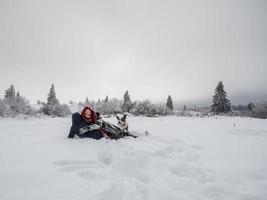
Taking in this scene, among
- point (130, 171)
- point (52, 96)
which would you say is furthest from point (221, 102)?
→ point (130, 171)

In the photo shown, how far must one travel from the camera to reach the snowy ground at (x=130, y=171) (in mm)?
3381

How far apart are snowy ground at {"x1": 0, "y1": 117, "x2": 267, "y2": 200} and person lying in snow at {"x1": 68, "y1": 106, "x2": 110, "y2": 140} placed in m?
0.96

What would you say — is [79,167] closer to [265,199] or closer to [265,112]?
[265,199]

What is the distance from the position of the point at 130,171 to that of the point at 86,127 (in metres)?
3.19

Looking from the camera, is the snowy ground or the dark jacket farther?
the dark jacket

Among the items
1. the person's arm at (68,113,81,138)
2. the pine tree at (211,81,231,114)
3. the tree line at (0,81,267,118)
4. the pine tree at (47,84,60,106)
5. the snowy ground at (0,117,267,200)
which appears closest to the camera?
the snowy ground at (0,117,267,200)

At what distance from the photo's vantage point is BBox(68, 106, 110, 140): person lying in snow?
7.35 meters

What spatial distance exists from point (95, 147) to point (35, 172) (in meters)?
2.23

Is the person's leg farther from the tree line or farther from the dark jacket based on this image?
the tree line

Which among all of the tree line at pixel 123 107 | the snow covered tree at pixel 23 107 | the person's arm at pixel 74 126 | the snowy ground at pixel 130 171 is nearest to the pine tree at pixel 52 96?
the tree line at pixel 123 107

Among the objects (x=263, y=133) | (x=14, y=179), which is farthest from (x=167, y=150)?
(x=263, y=133)

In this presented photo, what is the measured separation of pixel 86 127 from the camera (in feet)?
24.2

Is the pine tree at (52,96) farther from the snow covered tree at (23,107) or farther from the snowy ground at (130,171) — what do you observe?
the snowy ground at (130,171)

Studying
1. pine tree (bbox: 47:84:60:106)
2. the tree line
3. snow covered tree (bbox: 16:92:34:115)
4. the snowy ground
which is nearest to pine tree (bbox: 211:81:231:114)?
the tree line
